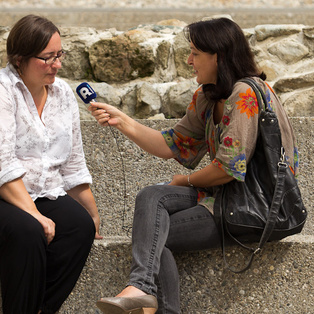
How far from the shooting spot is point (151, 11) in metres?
3.61

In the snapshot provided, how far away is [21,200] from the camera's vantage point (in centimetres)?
182

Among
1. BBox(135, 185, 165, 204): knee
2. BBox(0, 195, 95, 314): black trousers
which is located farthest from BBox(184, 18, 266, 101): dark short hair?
BBox(0, 195, 95, 314): black trousers

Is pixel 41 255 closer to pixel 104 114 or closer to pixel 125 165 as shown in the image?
pixel 104 114

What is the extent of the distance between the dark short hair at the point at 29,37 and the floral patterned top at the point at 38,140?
8 cm

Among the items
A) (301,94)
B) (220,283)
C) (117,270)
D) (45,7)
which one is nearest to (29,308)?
(117,270)

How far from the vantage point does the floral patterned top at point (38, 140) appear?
6.14 feet

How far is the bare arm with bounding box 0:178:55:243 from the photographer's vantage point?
1.81m

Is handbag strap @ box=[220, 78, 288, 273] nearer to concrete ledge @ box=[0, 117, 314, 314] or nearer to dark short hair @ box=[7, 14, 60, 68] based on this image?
concrete ledge @ box=[0, 117, 314, 314]

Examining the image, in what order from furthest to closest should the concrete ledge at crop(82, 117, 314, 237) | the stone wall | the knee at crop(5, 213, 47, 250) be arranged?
the stone wall, the concrete ledge at crop(82, 117, 314, 237), the knee at crop(5, 213, 47, 250)

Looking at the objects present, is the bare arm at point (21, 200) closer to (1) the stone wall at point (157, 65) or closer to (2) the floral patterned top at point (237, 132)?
(2) the floral patterned top at point (237, 132)

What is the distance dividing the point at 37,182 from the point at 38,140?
0.14 meters

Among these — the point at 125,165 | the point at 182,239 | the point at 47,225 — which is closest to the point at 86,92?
the point at 47,225

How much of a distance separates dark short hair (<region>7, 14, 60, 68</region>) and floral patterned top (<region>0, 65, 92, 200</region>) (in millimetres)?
80

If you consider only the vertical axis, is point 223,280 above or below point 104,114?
below
